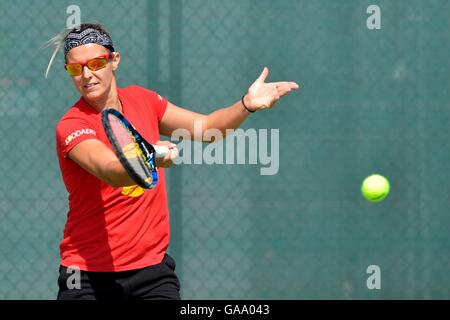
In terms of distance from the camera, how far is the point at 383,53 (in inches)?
208

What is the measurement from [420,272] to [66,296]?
108 inches

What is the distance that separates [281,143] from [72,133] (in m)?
2.25

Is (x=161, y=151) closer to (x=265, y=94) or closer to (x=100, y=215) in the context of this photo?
(x=100, y=215)

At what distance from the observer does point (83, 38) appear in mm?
3342

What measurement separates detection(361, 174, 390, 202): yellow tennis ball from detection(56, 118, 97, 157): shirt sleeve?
2.29 metres

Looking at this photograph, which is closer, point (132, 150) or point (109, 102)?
point (132, 150)

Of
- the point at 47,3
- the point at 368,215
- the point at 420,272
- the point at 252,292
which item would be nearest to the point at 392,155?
the point at 368,215

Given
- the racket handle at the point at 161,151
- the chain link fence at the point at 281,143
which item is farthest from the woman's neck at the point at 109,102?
the chain link fence at the point at 281,143

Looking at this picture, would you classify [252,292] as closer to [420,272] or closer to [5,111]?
[420,272]

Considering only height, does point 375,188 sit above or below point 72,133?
below

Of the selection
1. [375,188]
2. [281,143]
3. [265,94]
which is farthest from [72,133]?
[375,188]

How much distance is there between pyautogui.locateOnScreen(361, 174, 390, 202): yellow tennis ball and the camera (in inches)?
198

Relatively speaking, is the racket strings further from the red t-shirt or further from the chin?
the chin

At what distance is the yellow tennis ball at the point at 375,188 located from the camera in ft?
16.5
